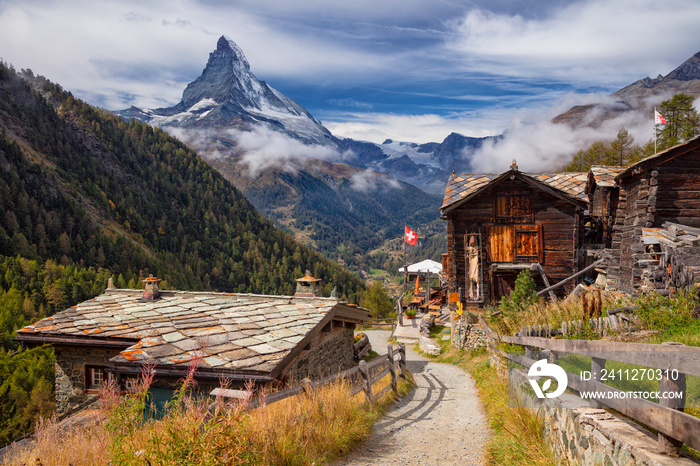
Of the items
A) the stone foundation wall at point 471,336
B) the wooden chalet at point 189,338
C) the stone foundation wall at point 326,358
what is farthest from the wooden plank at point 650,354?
the stone foundation wall at point 471,336

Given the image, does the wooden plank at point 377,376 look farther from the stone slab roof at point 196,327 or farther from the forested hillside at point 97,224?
the forested hillside at point 97,224

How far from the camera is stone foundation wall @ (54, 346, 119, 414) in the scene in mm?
11695

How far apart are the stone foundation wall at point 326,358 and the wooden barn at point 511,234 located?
676 cm

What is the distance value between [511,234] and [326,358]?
36.1 feet

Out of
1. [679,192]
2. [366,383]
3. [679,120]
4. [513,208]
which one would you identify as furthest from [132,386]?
[679,120]

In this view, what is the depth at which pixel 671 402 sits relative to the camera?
113 inches

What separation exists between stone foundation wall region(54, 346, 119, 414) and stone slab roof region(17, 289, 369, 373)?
0.58m

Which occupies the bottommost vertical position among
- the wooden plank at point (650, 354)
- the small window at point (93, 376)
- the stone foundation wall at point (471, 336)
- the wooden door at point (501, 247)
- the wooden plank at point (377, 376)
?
the stone foundation wall at point (471, 336)

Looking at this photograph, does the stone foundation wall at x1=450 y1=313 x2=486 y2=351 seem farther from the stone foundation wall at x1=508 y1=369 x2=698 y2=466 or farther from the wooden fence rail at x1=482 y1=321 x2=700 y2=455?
the wooden fence rail at x1=482 y1=321 x2=700 y2=455

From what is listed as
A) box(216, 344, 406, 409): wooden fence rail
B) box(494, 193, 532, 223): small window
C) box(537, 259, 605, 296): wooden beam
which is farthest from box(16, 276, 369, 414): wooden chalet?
box(494, 193, 532, 223): small window

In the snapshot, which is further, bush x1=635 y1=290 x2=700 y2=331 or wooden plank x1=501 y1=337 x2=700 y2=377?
bush x1=635 y1=290 x2=700 y2=331

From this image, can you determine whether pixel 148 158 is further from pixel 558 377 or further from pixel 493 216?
pixel 558 377

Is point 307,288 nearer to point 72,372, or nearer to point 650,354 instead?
point 72,372

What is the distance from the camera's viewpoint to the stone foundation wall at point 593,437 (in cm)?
306
